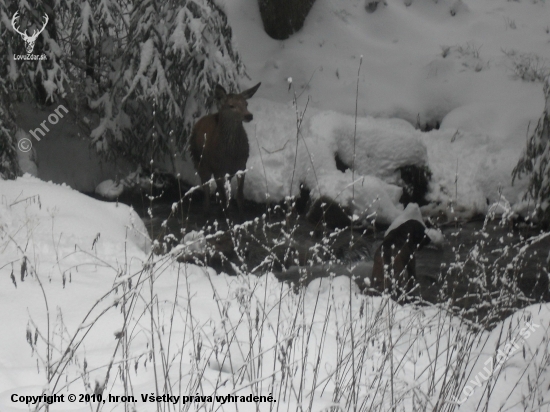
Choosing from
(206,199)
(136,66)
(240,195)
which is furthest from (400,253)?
(136,66)

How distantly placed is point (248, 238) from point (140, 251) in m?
2.20

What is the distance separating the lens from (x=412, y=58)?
12.4m

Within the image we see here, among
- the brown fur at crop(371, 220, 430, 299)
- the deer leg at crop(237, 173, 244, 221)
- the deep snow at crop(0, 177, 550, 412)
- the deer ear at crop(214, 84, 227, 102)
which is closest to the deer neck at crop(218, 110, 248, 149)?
the deer ear at crop(214, 84, 227, 102)

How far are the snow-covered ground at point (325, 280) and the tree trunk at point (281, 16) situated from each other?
228 millimetres

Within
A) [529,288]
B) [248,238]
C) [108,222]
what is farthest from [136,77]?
[529,288]

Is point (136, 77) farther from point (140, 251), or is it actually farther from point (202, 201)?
point (140, 251)

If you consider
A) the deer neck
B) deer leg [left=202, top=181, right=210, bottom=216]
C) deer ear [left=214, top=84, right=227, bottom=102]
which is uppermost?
deer ear [left=214, top=84, right=227, bottom=102]

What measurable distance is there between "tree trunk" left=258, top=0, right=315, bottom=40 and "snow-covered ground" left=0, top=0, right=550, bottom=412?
0.23 m

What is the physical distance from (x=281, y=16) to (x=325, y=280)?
8738mm

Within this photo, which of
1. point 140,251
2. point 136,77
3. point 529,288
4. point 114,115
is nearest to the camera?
point 140,251

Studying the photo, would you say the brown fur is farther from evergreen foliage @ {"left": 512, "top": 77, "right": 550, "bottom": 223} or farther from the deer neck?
the deer neck

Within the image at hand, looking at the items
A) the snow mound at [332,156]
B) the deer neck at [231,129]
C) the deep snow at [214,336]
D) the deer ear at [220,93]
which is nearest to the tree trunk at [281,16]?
the snow mound at [332,156]

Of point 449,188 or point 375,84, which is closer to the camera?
point 449,188

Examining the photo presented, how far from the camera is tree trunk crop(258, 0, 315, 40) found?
41.1 feet
